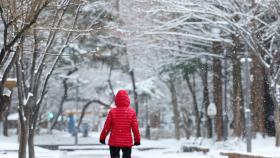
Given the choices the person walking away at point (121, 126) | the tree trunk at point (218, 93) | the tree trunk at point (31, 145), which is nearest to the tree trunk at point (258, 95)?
the tree trunk at point (218, 93)

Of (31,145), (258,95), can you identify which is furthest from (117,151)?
(258,95)

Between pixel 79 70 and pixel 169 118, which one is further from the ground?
pixel 79 70

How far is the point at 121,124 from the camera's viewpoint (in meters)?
9.06

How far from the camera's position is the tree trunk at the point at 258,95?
3058 centimetres

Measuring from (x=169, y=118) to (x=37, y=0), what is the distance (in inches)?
2647

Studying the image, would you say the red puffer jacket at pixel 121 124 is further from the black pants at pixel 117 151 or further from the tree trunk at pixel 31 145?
the tree trunk at pixel 31 145

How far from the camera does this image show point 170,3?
25.5 m

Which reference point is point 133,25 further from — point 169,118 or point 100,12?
point 169,118

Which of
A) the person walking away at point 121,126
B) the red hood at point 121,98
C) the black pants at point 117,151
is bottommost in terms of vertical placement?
the black pants at point 117,151

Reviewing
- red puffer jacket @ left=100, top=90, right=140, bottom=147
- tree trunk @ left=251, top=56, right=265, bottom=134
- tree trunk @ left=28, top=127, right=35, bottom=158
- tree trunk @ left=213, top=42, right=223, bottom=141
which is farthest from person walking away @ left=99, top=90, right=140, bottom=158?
tree trunk @ left=213, top=42, right=223, bottom=141

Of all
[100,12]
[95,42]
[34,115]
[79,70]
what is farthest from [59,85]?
[34,115]

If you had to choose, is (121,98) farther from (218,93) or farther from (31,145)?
(218,93)

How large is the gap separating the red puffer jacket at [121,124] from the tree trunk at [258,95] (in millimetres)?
22083

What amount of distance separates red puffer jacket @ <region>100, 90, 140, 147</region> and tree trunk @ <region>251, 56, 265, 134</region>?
22083 mm
